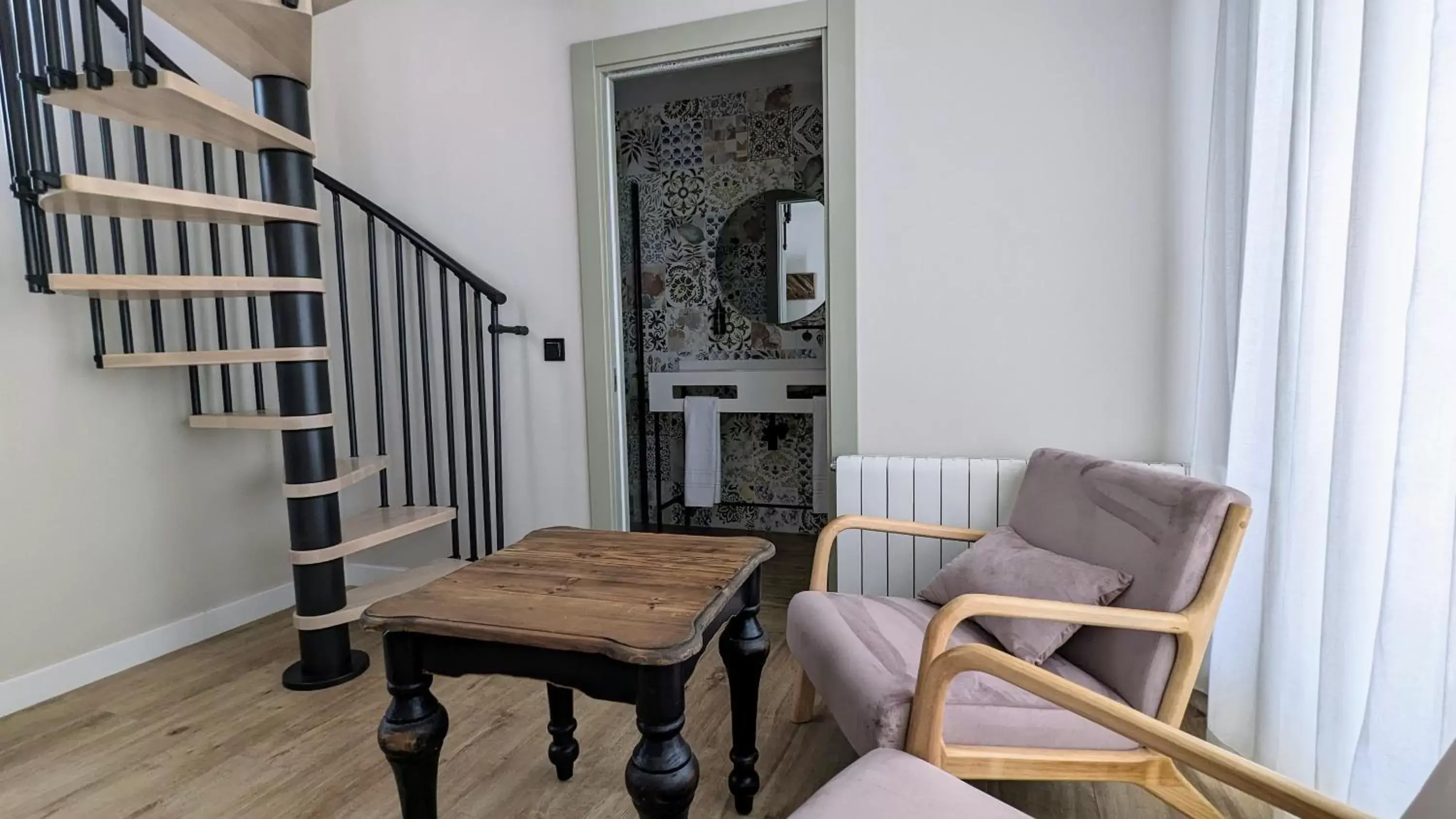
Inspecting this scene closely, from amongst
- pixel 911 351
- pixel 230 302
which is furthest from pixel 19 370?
pixel 911 351

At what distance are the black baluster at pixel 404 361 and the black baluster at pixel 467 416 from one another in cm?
23

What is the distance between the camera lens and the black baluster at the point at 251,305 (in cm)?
263

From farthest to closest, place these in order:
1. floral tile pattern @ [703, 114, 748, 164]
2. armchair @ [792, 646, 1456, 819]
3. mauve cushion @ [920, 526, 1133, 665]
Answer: floral tile pattern @ [703, 114, 748, 164] < mauve cushion @ [920, 526, 1133, 665] < armchair @ [792, 646, 1456, 819]

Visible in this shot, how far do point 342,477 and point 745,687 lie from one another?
1629 millimetres

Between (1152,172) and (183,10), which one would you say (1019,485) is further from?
(183,10)

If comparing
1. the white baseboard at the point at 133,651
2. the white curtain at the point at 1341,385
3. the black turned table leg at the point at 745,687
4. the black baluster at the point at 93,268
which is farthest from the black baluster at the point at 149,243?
the white curtain at the point at 1341,385

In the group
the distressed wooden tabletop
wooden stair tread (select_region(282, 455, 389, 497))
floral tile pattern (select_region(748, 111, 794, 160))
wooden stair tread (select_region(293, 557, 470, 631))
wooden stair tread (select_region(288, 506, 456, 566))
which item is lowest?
wooden stair tread (select_region(293, 557, 470, 631))

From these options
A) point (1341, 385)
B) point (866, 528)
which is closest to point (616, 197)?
point (866, 528)

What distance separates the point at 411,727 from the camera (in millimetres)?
1268

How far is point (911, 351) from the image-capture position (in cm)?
251

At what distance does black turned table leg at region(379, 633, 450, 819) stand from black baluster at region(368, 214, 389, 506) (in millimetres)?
1992

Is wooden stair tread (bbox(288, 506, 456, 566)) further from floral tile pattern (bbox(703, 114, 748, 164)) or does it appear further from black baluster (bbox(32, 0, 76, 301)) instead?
floral tile pattern (bbox(703, 114, 748, 164))

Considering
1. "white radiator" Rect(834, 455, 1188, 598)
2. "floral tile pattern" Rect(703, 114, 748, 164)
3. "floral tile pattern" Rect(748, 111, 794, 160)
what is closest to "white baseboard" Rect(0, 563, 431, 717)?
"white radiator" Rect(834, 455, 1188, 598)

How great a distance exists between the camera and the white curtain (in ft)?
3.73
